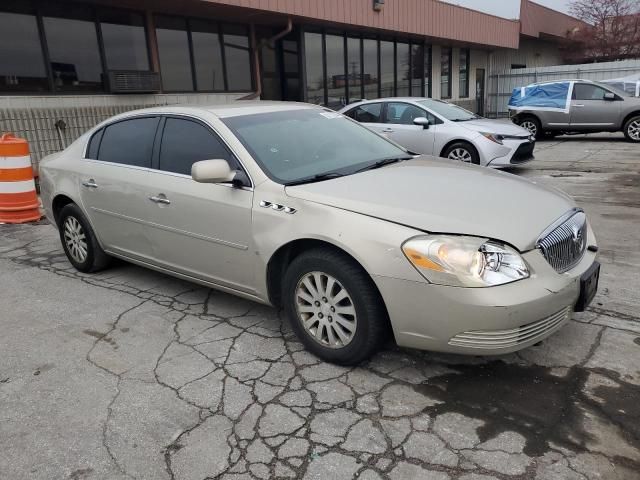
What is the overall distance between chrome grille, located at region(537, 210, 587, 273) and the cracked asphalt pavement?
1.94 ft

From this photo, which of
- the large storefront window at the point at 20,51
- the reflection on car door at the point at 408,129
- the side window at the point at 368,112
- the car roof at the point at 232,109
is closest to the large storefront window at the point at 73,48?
the large storefront window at the point at 20,51

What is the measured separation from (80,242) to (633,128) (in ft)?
45.4

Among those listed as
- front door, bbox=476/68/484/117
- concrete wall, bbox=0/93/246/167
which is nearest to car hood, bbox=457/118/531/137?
concrete wall, bbox=0/93/246/167

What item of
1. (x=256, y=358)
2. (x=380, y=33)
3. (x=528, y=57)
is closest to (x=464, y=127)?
(x=256, y=358)

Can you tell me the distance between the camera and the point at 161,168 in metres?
3.95

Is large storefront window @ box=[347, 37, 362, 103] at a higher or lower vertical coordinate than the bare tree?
lower

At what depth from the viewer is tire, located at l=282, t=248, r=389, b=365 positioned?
284 cm

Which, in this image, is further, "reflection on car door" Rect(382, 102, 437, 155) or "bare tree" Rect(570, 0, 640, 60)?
"bare tree" Rect(570, 0, 640, 60)

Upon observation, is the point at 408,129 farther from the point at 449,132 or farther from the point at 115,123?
the point at 115,123

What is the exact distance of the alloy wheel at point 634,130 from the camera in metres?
13.5

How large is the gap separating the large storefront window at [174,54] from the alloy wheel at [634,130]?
1115 cm

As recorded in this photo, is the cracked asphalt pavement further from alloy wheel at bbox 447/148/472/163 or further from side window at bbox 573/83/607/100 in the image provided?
side window at bbox 573/83/607/100

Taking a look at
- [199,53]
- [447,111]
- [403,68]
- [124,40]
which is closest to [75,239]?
[447,111]

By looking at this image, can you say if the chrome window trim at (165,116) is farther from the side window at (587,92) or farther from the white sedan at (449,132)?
the side window at (587,92)
